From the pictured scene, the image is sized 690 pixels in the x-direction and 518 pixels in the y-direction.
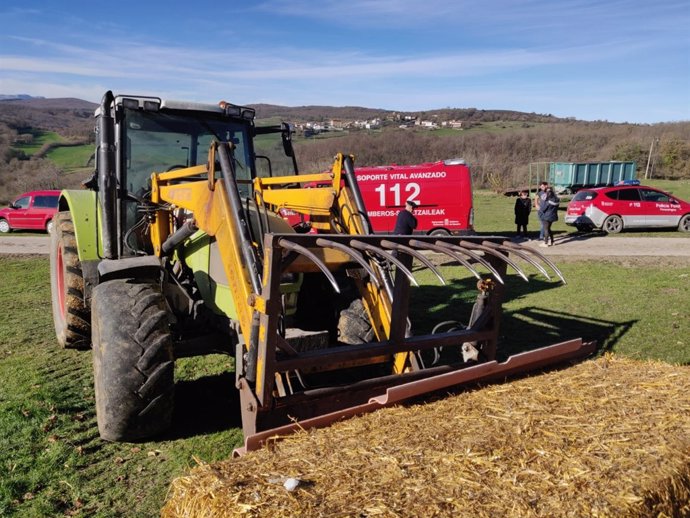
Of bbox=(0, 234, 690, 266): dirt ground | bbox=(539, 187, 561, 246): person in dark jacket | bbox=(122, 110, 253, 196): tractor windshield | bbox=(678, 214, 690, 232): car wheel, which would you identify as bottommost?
bbox=(0, 234, 690, 266): dirt ground

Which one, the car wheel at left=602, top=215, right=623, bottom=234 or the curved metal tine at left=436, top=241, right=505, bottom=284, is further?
the car wheel at left=602, top=215, right=623, bottom=234

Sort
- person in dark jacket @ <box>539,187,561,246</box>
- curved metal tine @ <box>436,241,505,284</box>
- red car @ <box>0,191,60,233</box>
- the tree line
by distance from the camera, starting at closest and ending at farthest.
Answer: curved metal tine @ <box>436,241,505,284</box> < person in dark jacket @ <box>539,187,561,246</box> < red car @ <box>0,191,60,233</box> < the tree line

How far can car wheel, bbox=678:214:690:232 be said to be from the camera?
20562mm

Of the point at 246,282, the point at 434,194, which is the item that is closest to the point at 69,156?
the point at 434,194

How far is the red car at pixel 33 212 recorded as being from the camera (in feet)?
72.0

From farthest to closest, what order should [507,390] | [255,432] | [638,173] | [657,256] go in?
[638,173] < [657,256] < [507,390] < [255,432]

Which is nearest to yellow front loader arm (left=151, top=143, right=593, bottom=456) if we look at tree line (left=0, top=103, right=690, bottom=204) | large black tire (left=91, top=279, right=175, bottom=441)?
large black tire (left=91, top=279, right=175, bottom=441)

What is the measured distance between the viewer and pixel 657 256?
14828mm

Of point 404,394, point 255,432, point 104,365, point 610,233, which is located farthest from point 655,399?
point 610,233

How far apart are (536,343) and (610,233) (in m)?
14.8

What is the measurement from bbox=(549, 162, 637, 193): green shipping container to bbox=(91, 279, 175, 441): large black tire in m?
38.9

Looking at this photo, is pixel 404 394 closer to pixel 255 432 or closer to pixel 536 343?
pixel 255 432

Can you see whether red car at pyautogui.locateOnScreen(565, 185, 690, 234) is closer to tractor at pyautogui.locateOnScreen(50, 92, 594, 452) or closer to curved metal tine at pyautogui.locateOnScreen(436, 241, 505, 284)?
tractor at pyautogui.locateOnScreen(50, 92, 594, 452)

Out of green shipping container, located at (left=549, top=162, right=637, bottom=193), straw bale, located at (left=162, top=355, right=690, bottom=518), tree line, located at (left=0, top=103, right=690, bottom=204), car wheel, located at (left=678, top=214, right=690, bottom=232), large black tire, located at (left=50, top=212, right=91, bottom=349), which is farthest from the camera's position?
tree line, located at (left=0, top=103, right=690, bottom=204)
